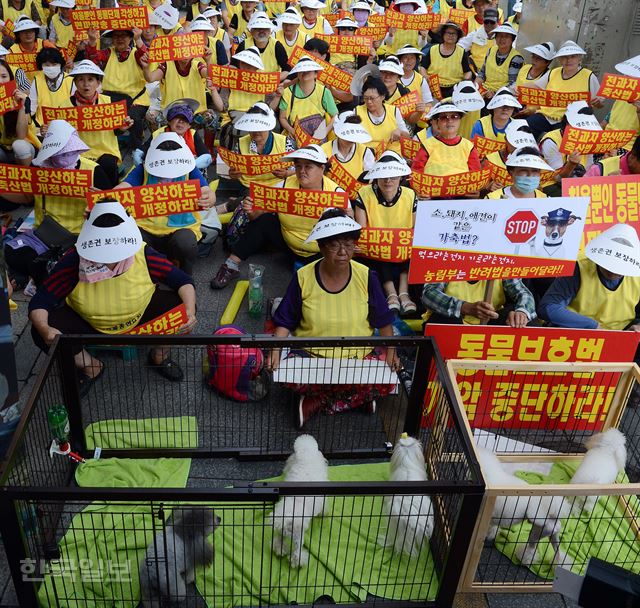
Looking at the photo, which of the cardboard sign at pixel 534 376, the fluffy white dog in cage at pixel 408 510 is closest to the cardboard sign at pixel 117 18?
the cardboard sign at pixel 534 376

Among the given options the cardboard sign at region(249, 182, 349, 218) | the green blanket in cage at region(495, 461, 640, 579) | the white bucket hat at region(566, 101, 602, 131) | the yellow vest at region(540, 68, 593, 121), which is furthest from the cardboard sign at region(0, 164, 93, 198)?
the yellow vest at region(540, 68, 593, 121)

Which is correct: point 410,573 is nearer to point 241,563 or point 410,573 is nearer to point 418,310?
point 241,563

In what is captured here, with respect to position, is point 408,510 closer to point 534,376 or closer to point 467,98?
point 534,376

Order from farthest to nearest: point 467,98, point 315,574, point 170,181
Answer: point 467,98, point 170,181, point 315,574

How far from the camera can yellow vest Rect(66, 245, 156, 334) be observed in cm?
→ 525

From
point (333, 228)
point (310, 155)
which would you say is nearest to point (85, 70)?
point (310, 155)

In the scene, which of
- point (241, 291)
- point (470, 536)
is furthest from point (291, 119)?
point (470, 536)

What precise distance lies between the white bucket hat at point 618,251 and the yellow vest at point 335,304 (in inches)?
69.2

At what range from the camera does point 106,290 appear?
5262 millimetres

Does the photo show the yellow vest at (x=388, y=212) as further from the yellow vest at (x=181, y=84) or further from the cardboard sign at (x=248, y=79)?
the yellow vest at (x=181, y=84)

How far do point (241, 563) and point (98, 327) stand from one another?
7.79ft

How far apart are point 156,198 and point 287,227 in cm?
156

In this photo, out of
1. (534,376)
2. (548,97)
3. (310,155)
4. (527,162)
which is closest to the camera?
(534,376)

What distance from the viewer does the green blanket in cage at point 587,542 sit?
13.5 feet
